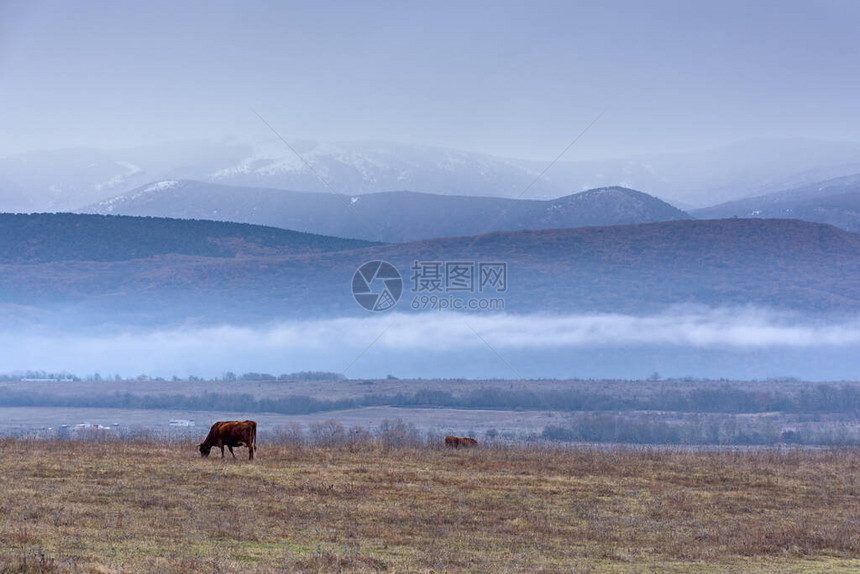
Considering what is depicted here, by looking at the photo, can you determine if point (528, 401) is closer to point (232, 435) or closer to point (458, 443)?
point (458, 443)

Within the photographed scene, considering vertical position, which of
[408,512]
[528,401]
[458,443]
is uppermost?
[528,401]

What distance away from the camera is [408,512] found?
29828 mm

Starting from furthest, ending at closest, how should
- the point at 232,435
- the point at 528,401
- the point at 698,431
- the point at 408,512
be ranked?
the point at 528,401, the point at 698,431, the point at 232,435, the point at 408,512

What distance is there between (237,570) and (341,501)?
35.2 feet

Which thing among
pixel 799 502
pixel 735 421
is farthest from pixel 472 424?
pixel 799 502

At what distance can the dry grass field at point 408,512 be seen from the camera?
76.4 ft

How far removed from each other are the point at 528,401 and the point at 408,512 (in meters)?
134

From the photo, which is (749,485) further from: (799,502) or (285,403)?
(285,403)

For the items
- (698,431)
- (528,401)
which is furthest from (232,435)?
(528,401)

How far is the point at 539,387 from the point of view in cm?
18125

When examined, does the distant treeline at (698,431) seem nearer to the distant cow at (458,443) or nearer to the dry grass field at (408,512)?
the distant cow at (458,443)

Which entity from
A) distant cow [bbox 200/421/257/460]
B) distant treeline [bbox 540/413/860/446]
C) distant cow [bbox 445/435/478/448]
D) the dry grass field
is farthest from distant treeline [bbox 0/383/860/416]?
the dry grass field

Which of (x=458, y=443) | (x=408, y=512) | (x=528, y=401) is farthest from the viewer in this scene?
(x=528, y=401)

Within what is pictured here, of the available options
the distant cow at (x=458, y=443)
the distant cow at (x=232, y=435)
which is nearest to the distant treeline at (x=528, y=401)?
the distant cow at (x=458, y=443)
